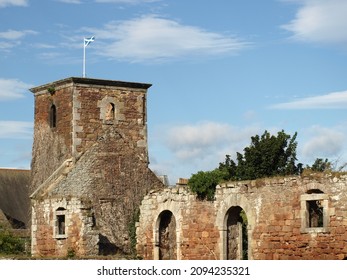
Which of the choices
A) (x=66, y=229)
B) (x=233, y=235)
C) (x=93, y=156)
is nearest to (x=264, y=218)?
(x=233, y=235)

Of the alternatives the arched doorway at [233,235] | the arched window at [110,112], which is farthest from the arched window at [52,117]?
the arched doorway at [233,235]

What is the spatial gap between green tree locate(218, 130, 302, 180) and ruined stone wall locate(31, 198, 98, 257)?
7592 mm

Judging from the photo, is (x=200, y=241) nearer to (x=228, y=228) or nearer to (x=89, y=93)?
(x=228, y=228)

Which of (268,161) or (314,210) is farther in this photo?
(268,161)

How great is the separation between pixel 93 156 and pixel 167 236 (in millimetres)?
4810

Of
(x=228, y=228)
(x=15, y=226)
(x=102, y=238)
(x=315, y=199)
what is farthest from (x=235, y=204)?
(x=15, y=226)

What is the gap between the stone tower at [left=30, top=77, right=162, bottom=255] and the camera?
104 feet

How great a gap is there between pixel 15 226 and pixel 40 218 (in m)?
17.5

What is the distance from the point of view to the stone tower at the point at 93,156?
31797mm

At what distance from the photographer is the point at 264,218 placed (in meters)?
24.9

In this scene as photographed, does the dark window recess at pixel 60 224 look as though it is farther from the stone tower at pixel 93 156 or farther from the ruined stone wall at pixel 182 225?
the ruined stone wall at pixel 182 225

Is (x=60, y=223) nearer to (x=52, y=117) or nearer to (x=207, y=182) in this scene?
(x=52, y=117)

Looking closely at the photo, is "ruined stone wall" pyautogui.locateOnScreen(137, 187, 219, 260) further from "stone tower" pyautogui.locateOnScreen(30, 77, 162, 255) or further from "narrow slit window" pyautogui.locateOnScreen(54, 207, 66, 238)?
"narrow slit window" pyautogui.locateOnScreen(54, 207, 66, 238)

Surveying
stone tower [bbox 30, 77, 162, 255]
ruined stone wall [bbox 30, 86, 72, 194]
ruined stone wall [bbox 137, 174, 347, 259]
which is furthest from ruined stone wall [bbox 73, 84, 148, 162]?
ruined stone wall [bbox 137, 174, 347, 259]
